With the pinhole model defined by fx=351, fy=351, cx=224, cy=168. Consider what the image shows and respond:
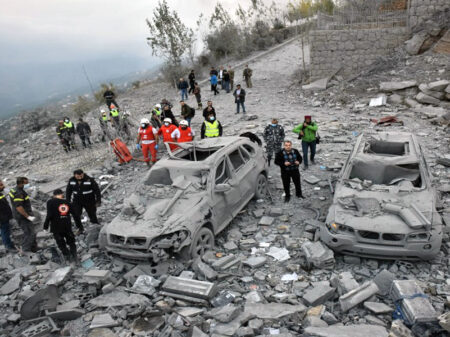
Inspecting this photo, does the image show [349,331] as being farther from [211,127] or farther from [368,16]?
[368,16]

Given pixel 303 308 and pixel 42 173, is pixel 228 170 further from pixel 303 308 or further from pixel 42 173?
pixel 42 173

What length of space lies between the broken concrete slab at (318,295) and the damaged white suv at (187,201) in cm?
184

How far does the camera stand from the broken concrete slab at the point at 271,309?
173 inches

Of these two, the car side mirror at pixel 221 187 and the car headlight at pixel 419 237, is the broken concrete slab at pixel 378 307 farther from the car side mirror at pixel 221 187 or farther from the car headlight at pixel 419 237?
the car side mirror at pixel 221 187

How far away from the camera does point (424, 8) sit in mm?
15391

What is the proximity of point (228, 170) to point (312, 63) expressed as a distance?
41.2 feet

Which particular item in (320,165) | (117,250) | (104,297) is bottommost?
(320,165)

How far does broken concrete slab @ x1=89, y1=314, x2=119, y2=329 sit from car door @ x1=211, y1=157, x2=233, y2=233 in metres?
2.18

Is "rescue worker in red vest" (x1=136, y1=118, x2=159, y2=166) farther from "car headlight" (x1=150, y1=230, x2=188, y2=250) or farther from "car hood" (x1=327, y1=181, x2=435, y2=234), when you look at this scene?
"car hood" (x1=327, y1=181, x2=435, y2=234)

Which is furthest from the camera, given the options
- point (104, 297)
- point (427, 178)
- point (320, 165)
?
point (320, 165)

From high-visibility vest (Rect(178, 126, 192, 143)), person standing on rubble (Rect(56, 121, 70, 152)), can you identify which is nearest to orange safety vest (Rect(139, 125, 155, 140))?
high-visibility vest (Rect(178, 126, 192, 143))

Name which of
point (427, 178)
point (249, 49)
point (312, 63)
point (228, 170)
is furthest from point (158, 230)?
point (249, 49)

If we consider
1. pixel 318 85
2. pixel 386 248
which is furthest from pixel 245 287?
pixel 318 85

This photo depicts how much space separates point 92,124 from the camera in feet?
61.6
